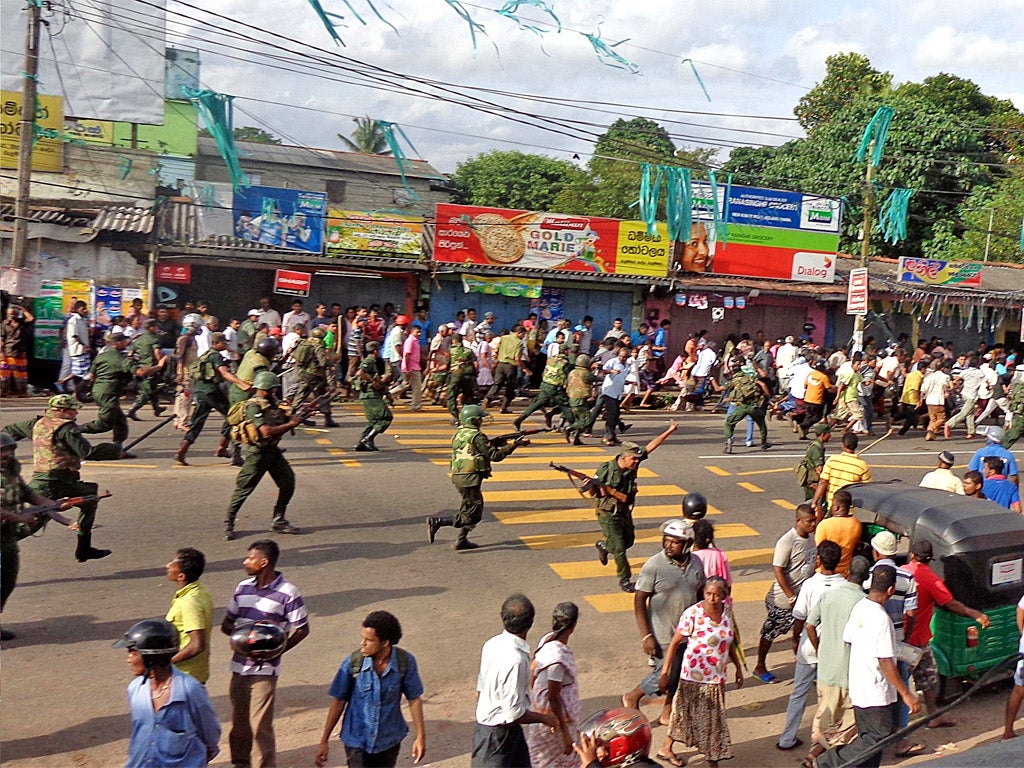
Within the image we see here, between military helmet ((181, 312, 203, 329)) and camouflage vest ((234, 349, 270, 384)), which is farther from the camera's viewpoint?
military helmet ((181, 312, 203, 329))

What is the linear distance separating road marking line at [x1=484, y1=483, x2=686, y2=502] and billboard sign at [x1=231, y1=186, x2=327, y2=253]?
426 inches

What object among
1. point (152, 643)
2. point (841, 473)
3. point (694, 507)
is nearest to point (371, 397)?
point (841, 473)

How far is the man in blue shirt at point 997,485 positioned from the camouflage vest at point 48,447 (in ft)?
27.9

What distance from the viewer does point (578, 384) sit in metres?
15.4

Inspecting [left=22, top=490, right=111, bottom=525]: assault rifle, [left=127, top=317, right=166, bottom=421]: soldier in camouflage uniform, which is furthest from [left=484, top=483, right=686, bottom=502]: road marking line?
[left=22, top=490, right=111, bottom=525]: assault rifle

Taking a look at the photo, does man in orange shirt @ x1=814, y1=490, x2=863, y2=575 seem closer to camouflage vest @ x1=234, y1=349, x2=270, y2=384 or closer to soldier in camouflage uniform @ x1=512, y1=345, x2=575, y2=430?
camouflage vest @ x1=234, y1=349, x2=270, y2=384

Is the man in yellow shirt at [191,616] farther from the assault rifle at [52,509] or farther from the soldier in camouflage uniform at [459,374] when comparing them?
the soldier in camouflage uniform at [459,374]

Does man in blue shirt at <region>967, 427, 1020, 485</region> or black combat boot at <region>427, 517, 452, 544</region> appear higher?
man in blue shirt at <region>967, 427, 1020, 485</region>

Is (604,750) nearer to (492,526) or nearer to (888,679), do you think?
(888,679)

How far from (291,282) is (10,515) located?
14.8 metres

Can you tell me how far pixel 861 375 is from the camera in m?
18.9

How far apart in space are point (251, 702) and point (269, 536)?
490 cm

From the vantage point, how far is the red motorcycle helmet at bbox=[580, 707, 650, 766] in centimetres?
464

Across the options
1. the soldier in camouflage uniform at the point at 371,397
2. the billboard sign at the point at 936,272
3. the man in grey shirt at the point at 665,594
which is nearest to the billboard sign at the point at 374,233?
the soldier in camouflage uniform at the point at 371,397
